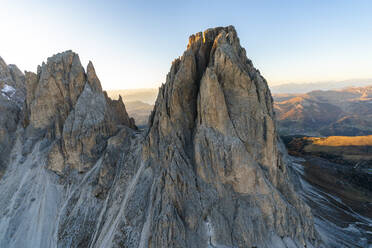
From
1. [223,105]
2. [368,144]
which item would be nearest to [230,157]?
[223,105]

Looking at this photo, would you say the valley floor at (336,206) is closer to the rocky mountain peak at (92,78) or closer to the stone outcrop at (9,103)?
the rocky mountain peak at (92,78)

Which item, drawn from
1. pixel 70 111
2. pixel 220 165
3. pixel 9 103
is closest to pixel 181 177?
pixel 220 165

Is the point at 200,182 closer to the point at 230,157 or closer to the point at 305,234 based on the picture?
the point at 230,157

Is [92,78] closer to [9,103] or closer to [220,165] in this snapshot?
[9,103]

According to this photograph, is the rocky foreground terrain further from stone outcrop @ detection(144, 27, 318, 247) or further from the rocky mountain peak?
the rocky mountain peak

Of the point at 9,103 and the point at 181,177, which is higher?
the point at 9,103

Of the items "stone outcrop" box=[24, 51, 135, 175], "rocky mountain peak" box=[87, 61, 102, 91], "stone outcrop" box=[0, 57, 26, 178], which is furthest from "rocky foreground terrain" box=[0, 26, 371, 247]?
"stone outcrop" box=[0, 57, 26, 178]
